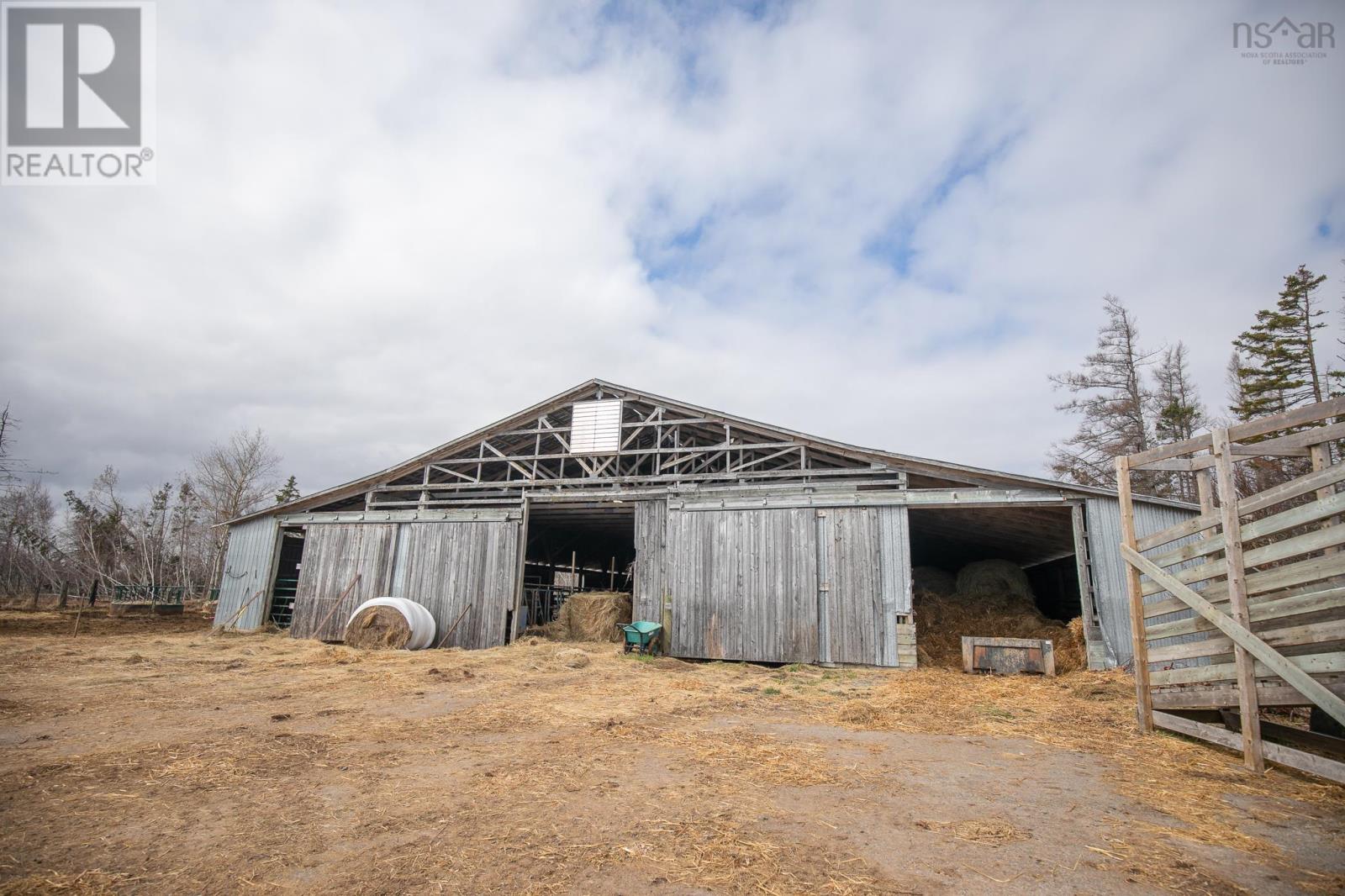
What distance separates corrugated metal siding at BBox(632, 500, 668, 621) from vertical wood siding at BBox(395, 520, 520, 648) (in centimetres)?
348

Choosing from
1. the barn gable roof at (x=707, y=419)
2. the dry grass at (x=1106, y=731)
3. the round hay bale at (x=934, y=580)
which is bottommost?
the dry grass at (x=1106, y=731)

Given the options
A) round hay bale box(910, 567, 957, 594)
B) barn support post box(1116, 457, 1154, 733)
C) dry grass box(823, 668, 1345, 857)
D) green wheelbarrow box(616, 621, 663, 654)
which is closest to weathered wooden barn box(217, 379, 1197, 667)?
green wheelbarrow box(616, 621, 663, 654)

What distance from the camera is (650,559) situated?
15.2m

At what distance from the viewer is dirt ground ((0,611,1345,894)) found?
356cm

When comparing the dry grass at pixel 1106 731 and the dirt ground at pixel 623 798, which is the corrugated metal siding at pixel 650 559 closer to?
the dirt ground at pixel 623 798

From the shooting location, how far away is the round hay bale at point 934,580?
18312 mm

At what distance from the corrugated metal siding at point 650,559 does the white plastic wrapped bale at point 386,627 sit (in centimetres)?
536

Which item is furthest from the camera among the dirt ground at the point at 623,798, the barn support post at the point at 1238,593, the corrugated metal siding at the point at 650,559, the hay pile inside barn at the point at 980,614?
the corrugated metal siding at the point at 650,559

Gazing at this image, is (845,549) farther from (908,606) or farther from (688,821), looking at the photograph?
(688,821)

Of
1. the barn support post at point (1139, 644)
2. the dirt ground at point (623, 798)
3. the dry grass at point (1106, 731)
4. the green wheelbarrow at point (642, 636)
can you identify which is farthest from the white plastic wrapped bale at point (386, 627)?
the barn support post at point (1139, 644)

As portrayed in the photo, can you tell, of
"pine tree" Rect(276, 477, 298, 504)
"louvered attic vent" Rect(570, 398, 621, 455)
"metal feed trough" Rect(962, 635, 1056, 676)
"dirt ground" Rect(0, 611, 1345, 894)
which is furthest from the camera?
"pine tree" Rect(276, 477, 298, 504)

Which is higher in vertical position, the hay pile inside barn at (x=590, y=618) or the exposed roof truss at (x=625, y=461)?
the exposed roof truss at (x=625, y=461)

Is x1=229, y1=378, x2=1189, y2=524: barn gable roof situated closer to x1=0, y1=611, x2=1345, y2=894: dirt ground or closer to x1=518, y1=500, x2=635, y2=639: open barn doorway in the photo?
x1=518, y1=500, x2=635, y2=639: open barn doorway

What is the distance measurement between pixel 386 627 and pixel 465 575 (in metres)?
2.27
